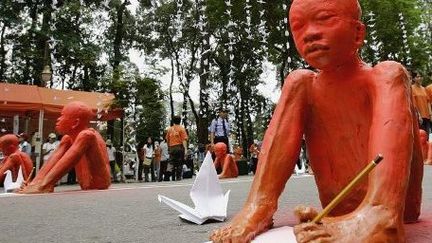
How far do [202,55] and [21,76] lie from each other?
29.0 ft

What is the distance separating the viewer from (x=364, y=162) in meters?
2.45

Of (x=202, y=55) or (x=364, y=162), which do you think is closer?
(x=364, y=162)

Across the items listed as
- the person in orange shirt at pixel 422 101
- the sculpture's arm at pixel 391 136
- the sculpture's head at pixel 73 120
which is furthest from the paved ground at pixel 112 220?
the person in orange shirt at pixel 422 101

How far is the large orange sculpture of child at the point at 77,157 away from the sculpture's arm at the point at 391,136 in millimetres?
5720

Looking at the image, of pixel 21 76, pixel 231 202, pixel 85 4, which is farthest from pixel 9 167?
pixel 21 76

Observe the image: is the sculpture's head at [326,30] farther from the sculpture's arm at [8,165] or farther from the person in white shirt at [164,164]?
the person in white shirt at [164,164]

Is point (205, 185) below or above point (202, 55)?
below

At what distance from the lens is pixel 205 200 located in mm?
3744

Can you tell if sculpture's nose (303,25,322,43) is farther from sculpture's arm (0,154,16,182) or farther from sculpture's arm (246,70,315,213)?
sculpture's arm (0,154,16,182)

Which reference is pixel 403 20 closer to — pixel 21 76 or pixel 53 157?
pixel 21 76

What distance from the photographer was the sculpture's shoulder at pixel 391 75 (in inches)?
92.3

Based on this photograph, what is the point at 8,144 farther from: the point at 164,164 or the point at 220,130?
the point at 164,164

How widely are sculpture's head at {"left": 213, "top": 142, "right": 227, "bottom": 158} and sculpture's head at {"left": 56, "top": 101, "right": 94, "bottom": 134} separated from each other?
→ 552 cm

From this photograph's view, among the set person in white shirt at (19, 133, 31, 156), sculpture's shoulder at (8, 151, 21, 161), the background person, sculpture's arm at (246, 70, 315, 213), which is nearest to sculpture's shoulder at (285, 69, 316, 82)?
sculpture's arm at (246, 70, 315, 213)
